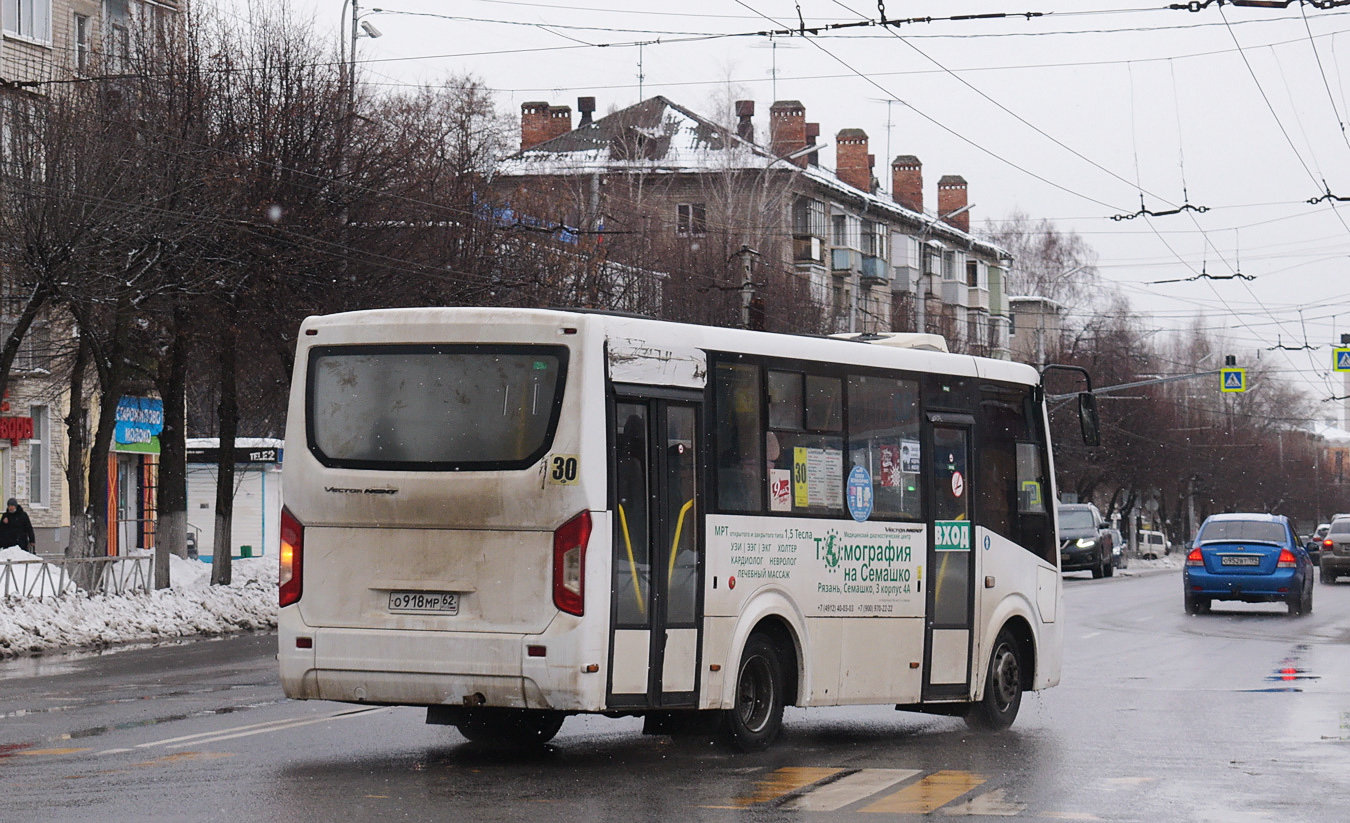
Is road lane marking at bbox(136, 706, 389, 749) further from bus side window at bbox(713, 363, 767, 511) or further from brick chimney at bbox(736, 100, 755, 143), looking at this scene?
brick chimney at bbox(736, 100, 755, 143)

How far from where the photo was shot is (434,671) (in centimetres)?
1045

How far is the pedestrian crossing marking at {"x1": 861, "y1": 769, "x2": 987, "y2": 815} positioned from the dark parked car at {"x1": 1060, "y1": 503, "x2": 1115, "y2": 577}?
42.0m

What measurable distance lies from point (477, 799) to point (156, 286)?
18.1 meters

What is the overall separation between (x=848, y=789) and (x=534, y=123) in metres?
62.2

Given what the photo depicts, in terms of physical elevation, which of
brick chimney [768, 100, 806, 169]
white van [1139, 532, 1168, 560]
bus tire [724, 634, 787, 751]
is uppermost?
brick chimney [768, 100, 806, 169]

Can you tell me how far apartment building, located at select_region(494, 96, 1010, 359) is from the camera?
2169 inches

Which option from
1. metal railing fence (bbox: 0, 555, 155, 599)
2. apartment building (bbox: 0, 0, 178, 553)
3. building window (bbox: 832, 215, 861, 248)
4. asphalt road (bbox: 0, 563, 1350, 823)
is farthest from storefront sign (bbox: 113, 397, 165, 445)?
building window (bbox: 832, 215, 861, 248)

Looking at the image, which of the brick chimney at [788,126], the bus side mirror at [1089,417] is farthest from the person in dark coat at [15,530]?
the brick chimney at [788,126]

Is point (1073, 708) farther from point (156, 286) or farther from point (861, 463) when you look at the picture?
point (156, 286)

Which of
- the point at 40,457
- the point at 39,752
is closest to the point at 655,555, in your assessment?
the point at 39,752

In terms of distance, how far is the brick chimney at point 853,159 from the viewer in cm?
7556

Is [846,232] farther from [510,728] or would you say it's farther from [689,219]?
[510,728]

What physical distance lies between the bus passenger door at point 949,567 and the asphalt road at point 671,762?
46 cm

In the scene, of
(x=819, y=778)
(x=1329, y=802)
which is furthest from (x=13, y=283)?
(x=1329, y=802)
